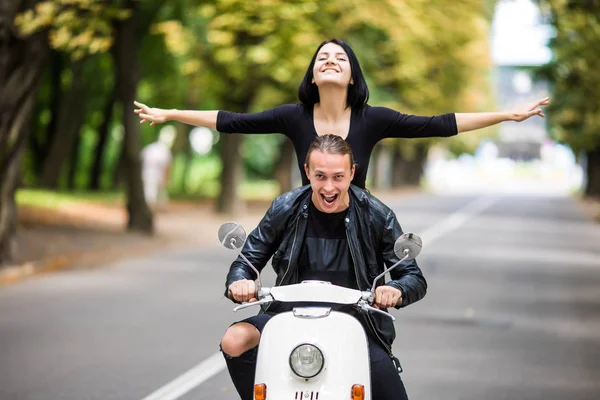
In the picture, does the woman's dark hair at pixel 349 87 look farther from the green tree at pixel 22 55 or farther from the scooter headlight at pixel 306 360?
the green tree at pixel 22 55

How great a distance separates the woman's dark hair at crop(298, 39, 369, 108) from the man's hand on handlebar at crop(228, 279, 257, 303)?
1.12m

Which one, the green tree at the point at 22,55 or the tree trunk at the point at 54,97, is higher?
the tree trunk at the point at 54,97

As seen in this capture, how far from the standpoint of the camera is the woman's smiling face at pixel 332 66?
562 centimetres

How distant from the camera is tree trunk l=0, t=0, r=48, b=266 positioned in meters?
17.7

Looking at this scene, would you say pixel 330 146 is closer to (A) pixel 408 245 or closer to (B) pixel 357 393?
(A) pixel 408 245

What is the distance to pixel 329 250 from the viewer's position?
207 inches

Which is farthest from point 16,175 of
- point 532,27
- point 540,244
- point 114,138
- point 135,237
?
point 114,138

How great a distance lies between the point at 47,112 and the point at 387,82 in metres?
11.9

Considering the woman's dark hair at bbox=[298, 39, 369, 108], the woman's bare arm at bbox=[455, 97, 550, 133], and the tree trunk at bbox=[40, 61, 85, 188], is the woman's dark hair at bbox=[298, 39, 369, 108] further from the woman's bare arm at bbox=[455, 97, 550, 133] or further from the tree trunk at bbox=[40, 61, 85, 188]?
the tree trunk at bbox=[40, 61, 85, 188]

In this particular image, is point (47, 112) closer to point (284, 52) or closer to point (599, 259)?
point (284, 52)

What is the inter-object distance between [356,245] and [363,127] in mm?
819

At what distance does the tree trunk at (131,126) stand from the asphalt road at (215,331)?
4117 millimetres

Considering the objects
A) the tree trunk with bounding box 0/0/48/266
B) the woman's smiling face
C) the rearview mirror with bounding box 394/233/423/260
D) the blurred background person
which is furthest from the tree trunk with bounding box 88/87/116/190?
the rearview mirror with bounding box 394/233/423/260

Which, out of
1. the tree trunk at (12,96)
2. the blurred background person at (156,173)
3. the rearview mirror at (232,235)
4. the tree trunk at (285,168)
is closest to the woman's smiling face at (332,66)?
the rearview mirror at (232,235)
